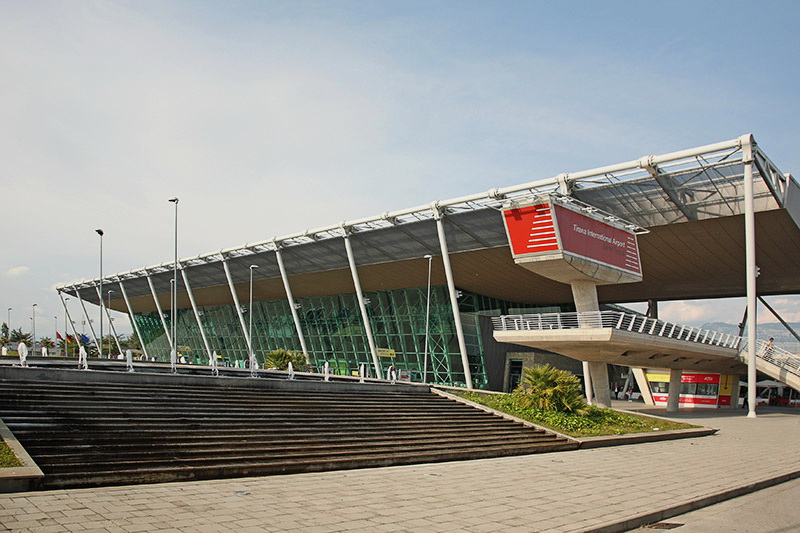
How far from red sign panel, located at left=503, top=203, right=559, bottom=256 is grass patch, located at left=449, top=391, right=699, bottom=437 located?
Result: 24.8ft

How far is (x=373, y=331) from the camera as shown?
6306 centimetres

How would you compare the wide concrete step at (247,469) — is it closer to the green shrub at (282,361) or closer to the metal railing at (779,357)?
the metal railing at (779,357)

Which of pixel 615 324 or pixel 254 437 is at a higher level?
pixel 615 324

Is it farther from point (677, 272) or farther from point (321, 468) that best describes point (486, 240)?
point (321, 468)

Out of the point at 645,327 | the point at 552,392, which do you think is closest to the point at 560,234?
the point at 645,327

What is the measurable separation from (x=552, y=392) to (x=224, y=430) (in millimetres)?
14202

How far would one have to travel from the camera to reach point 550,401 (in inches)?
1021

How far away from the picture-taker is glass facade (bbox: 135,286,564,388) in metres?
56.5

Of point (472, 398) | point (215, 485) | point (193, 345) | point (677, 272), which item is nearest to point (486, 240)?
point (677, 272)

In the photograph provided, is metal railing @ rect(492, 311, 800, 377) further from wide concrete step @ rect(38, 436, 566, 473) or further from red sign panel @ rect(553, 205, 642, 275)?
wide concrete step @ rect(38, 436, 566, 473)

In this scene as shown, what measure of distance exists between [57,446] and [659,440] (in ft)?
70.5

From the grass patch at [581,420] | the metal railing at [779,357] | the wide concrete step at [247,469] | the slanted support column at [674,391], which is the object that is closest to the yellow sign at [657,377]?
the slanted support column at [674,391]

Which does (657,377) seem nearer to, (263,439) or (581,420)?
(581,420)

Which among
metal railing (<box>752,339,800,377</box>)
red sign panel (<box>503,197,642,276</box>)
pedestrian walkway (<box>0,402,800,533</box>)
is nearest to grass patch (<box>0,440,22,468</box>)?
pedestrian walkway (<box>0,402,800,533</box>)
